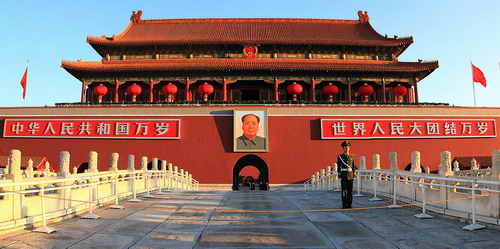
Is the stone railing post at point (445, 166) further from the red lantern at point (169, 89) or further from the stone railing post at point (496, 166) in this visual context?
the red lantern at point (169, 89)

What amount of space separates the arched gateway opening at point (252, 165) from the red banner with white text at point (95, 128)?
170 inches

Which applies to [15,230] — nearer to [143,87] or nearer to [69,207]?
[69,207]

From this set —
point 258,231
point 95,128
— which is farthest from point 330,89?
point 258,231

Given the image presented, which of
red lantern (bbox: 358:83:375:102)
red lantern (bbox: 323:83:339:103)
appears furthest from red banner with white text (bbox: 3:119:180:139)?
red lantern (bbox: 358:83:375:102)

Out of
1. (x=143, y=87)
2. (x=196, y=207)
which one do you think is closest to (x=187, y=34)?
(x=143, y=87)

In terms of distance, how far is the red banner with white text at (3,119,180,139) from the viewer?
2256 centimetres

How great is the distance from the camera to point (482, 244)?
198 inches

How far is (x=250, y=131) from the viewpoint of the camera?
73.1 feet

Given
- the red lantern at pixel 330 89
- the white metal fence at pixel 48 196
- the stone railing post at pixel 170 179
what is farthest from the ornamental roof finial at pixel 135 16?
the white metal fence at pixel 48 196

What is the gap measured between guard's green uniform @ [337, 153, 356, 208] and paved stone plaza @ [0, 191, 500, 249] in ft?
1.50

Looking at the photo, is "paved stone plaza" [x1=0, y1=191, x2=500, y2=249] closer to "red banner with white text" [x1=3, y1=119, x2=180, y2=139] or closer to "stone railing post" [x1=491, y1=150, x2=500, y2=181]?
"stone railing post" [x1=491, y1=150, x2=500, y2=181]

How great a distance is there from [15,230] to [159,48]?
75.8ft

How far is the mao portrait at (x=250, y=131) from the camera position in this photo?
22.1 m

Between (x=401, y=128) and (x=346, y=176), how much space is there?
621 inches
